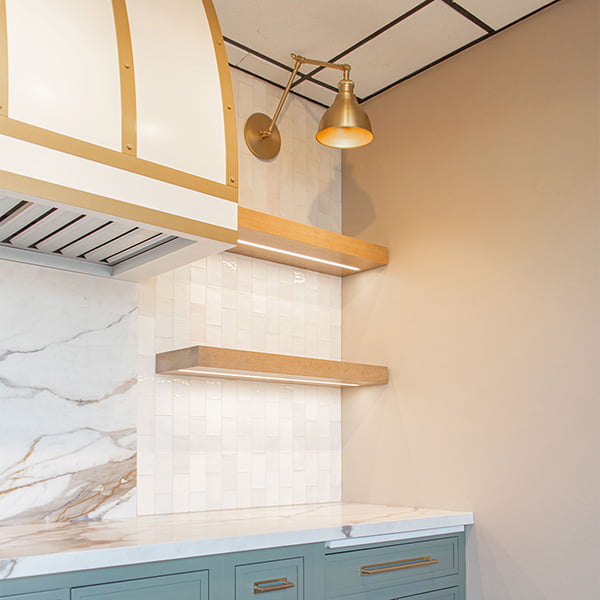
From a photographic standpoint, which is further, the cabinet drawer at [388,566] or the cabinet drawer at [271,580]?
the cabinet drawer at [388,566]

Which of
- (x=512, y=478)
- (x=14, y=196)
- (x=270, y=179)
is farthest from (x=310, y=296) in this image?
(x=14, y=196)

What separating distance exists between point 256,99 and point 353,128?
576 millimetres

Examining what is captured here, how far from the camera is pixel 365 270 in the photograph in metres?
2.95

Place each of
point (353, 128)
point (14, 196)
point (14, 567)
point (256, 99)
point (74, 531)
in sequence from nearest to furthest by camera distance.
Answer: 1. point (14, 567)
2. point (14, 196)
3. point (74, 531)
4. point (353, 128)
5. point (256, 99)

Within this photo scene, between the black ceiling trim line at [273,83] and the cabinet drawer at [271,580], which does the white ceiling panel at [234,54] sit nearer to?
the black ceiling trim line at [273,83]

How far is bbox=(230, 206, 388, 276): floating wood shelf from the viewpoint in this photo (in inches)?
95.9

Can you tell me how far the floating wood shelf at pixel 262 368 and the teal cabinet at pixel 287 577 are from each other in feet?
2.09

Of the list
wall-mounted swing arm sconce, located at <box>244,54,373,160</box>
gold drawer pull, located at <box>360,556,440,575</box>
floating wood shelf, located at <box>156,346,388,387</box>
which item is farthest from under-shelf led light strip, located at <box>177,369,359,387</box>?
wall-mounted swing arm sconce, located at <box>244,54,373,160</box>

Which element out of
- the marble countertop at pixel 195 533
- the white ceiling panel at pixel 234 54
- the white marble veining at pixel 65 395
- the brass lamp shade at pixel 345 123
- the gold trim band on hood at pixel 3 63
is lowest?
the marble countertop at pixel 195 533

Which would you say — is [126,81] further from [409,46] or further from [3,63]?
[409,46]

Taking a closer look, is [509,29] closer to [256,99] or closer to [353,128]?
[353,128]

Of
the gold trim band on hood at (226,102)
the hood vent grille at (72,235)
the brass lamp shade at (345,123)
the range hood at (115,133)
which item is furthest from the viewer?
the brass lamp shade at (345,123)

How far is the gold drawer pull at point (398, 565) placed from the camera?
2.09 m

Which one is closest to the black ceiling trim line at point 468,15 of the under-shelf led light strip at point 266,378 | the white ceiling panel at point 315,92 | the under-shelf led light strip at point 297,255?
the white ceiling panel at point 315,92
